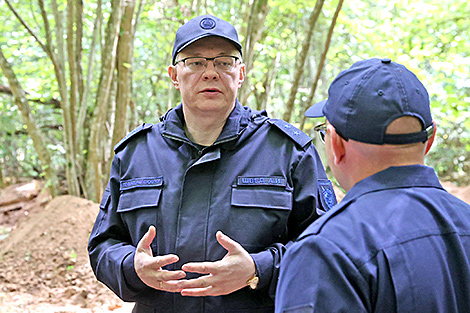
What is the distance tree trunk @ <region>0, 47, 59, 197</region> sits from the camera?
585cm

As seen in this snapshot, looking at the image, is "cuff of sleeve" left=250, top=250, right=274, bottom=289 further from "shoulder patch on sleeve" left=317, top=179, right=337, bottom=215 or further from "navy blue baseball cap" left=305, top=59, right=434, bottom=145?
"navy blue baseball cap" left=305, top=59, right=434, bottom=145

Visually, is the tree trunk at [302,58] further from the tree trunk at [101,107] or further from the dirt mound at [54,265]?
the dirt mound at [54,265]

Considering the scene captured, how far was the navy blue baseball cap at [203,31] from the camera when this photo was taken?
207cm

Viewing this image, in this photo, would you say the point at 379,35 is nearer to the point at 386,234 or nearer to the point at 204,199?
the point at 204,199

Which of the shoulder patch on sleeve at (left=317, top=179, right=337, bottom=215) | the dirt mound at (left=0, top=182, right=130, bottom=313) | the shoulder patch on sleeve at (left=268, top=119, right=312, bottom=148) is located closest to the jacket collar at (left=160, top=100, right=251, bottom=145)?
the shoulder patch on sleeve at (left=268, top=119, right=312, bottom=148)

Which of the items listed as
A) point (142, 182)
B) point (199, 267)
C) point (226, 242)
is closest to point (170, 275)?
point (199, 267)

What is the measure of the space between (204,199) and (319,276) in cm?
97

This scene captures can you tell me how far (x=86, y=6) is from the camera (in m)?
7.44

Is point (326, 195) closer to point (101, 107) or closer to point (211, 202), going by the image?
point (211, 202)

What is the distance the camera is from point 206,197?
6.44 ft

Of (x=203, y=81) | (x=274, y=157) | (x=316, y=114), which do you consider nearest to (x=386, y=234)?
(x=316, y=114)

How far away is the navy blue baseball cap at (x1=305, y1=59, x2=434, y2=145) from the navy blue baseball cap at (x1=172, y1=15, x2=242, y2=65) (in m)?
0.99

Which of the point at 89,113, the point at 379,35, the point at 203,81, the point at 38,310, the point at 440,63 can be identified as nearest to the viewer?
the point at 203,81

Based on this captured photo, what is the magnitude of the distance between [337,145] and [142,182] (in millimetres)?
1087
